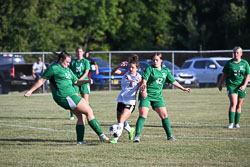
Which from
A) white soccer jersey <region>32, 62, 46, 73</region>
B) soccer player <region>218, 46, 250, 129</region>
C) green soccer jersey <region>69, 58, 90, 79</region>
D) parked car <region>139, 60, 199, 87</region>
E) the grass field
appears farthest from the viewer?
parked car <region>139, 60, 199, 87</region>

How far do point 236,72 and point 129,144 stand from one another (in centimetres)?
391

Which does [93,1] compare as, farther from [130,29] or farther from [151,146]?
[151,146]

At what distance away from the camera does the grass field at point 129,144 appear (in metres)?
7.88

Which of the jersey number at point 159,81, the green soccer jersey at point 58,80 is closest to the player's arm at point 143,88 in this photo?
the jersey number at point 159,81

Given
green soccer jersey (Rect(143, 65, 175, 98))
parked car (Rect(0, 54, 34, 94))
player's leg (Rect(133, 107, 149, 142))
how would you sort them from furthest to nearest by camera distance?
parked car (Rect(0, 54, 34, 94)), green soccer jersey (Rect(143, 65, 175, 98)), player's leg (Rect(133, 107, 149, 142))

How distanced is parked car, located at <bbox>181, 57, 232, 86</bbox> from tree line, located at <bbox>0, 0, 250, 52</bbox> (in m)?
9.20

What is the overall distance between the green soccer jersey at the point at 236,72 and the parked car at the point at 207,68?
1775 cm

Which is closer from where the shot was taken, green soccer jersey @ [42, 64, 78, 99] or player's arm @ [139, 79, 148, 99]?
green soccer jersey @ [42, 64, 78, 99]

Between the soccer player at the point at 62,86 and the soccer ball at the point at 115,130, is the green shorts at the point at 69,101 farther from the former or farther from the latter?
the soccer ball at the point at 115,130

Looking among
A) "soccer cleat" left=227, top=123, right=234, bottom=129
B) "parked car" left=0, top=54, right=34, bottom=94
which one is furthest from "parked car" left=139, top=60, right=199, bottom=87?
"soccer cleat" left=227, top=123, right=234, bottom=129

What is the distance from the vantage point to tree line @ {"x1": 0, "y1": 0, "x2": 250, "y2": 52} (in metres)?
38.6

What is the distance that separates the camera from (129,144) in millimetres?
9633

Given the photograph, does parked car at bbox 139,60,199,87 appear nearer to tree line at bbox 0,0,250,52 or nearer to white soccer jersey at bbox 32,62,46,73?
white soccer jersey at bbox 32,62,46,73

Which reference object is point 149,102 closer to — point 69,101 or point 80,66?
point 69,101
